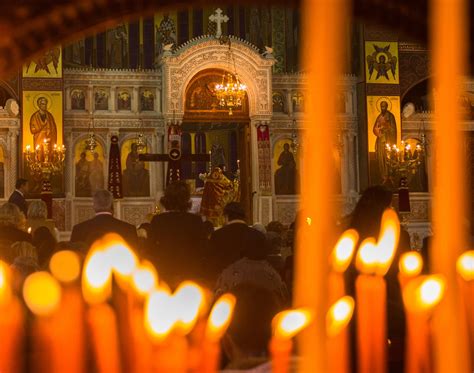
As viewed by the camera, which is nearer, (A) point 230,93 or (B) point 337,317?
(B) point 337,317

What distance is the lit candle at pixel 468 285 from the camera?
4.32 metres

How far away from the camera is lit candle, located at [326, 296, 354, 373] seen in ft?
11.3

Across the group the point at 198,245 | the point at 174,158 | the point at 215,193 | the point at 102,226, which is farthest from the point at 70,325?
the point at 215,193

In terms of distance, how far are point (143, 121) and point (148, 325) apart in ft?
53.5

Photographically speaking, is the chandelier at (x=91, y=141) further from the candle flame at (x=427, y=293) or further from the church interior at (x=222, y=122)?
the candle flame at (x=427, y=293)

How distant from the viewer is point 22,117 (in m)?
18.2

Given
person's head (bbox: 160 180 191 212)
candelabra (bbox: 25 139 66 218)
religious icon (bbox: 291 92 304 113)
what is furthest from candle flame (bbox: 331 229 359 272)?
religious icon (bbox: 291 92 304 113)

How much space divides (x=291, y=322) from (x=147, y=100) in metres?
16.6

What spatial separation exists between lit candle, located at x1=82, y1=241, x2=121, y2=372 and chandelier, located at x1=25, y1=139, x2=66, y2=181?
47.4 feet

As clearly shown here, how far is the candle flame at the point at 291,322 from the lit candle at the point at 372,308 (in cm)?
56

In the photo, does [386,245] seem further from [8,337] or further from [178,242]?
[178,242]

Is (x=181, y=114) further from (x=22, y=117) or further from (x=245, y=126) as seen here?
(x=22, y=117)

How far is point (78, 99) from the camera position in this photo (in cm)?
1902

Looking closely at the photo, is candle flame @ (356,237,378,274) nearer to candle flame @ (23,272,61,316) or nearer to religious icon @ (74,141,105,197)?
candle flame @ (23,272,61,316)
